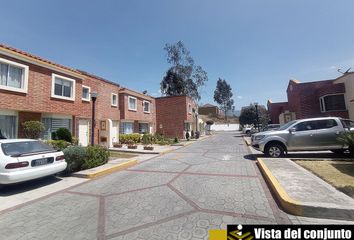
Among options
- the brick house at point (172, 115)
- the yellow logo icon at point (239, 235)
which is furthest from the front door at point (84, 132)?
the yellow logo icon at point (239, 235)

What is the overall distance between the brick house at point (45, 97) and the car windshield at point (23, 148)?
528cm

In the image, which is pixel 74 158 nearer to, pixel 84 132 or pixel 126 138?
pixel 84 132

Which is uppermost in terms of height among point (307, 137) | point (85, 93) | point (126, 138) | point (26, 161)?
point (85, 93)

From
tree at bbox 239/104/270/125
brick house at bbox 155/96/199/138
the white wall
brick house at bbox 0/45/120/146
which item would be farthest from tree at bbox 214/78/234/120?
brick house at bbox 0/45/120/146

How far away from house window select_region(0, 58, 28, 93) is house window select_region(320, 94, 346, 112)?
2457 cm

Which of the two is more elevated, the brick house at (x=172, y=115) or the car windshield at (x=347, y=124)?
the brick house at (x=172, y=115)

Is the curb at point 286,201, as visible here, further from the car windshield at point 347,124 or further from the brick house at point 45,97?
the brick house at point 45,97

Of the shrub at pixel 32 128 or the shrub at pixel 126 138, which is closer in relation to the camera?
the shrub at pixel 32 128

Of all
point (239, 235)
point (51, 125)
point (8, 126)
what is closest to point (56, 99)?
point (51, 125)

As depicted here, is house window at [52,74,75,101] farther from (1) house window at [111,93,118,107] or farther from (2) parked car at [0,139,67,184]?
(2) parked car at [0,139,67,184]

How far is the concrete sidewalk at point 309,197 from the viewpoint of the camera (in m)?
4.05

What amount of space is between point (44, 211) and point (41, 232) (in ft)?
3.93

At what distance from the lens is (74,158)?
8.92 m

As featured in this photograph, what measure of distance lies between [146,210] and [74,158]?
18.3 feet
